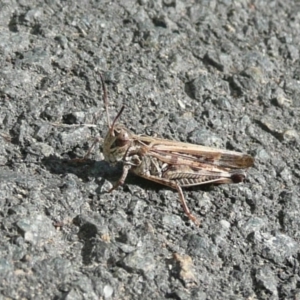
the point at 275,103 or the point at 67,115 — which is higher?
the point at 275,103

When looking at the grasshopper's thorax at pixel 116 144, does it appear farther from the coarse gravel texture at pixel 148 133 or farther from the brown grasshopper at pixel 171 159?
the coarse gravel texture at pixel 148 133

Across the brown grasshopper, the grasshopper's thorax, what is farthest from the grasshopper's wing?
the grasshopper's thorax

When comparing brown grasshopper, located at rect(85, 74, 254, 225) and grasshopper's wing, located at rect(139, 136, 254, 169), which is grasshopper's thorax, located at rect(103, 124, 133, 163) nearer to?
brown grasshopper, located at rect(85, 74, 254, 225)

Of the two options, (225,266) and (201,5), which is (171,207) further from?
(201,5)

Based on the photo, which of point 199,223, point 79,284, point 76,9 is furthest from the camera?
point 76,9

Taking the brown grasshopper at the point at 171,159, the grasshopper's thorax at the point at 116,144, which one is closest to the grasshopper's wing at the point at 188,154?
the brown grasshopper at the point at 171,159

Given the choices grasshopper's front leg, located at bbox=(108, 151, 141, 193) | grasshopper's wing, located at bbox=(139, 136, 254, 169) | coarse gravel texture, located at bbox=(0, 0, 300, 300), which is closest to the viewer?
coarse gravel texture, located at bbox=(0, 0, 300, 300)

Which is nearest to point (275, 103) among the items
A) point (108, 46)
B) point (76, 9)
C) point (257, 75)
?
point (257, 75)

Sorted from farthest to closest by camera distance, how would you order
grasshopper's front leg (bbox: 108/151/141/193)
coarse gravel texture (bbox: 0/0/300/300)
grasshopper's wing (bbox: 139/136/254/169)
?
grasshopper's wing (bbox: 139/136/254/169)
grasshopper's front leg (bbox: 108/151/141/193)
coarse gravel texture (bbox: 0/0/300/300)

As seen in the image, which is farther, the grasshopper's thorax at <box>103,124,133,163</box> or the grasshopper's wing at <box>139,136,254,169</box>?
the grasshopper's wing at <box>139,136,254,169</box>
